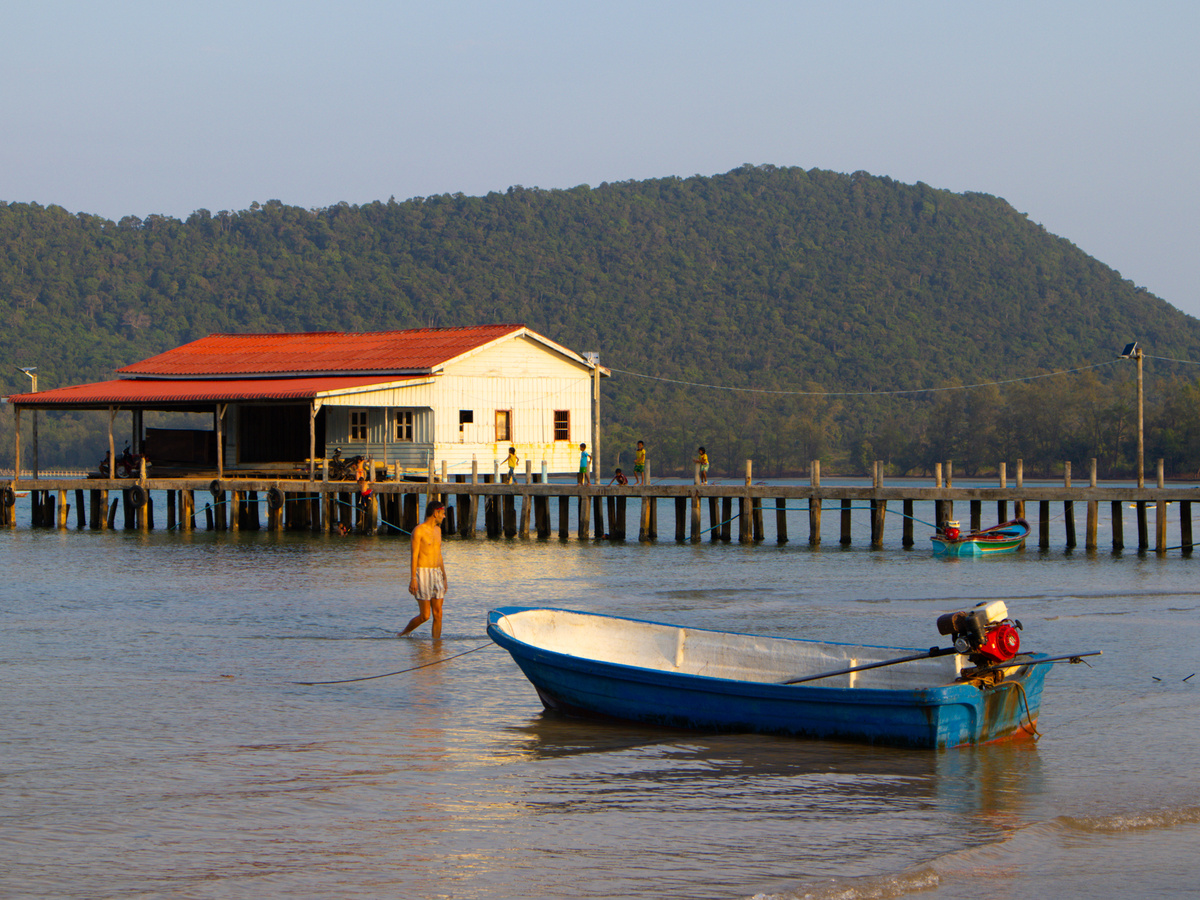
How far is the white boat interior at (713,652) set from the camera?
510 inches

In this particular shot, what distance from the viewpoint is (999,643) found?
1159 centimetres

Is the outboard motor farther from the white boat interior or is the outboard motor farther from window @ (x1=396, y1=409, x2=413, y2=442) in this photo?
window @ (x1=396, y1=409, x2=413, y2=442)

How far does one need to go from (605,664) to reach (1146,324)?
4498 inches

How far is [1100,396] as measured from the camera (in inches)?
3880

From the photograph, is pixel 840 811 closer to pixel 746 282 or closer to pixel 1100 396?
pixel 1100 396

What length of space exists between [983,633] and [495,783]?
4.36 metres

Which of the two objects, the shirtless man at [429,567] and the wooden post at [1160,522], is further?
the wooden post at [1160,522]

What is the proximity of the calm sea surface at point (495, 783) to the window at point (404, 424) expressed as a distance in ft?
62.6

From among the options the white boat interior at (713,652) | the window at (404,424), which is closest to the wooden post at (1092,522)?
the window at (404,424)

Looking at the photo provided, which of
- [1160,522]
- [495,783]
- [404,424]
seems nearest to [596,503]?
[404,424]

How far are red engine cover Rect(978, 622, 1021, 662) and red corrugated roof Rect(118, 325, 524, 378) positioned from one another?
2895 centimetres

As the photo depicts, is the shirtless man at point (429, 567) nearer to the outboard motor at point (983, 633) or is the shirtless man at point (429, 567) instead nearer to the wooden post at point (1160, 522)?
the outboard motor at point (983, 633)

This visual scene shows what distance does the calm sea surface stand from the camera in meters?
8.72

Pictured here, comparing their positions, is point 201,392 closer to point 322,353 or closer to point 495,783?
point 322,353
